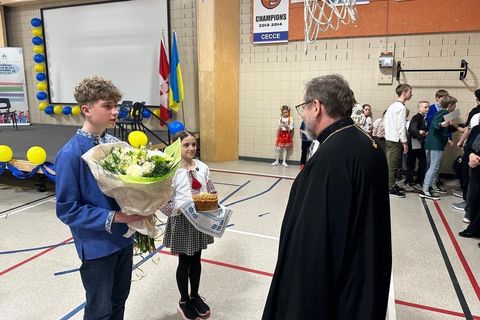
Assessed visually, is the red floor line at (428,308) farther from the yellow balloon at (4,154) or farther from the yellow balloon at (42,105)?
the yellow balloon at (42,105)

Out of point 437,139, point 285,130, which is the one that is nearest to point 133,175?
point 437,139

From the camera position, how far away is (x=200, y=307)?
7.72 ft

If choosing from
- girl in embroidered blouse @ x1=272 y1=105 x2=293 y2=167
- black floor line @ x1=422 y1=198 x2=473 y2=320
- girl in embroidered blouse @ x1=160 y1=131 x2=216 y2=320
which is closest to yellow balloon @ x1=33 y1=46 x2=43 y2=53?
girl in embroidered blouse @ x1=272 y1=105 x2=293 y2=167

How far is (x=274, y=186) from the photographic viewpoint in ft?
18.0

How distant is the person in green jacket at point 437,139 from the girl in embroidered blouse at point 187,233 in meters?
3.78

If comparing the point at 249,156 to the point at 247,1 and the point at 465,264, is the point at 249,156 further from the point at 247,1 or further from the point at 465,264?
the point at 465,264

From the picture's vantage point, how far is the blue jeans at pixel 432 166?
15.8 feet

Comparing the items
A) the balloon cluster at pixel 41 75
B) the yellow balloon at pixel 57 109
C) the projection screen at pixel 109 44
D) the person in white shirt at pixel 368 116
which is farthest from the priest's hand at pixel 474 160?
the yellow balloon at pixel 57 109

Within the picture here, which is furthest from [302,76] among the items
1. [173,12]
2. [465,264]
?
[465,264]

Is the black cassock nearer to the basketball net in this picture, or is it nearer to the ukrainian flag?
the basketball net

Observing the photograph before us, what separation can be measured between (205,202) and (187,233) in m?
0.25

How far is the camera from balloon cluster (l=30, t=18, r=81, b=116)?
27.5 ft

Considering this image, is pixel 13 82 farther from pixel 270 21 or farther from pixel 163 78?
pixel 270 21

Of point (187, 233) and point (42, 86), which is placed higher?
point (42, 86)
